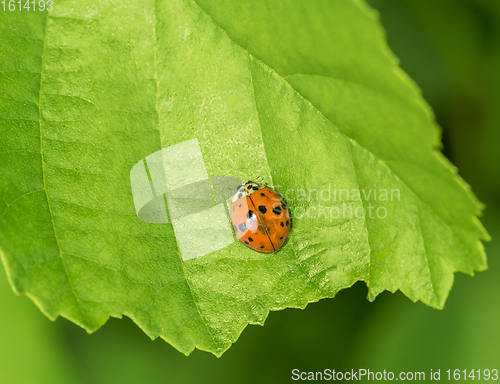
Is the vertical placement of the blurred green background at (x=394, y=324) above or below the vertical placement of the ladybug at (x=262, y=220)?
below

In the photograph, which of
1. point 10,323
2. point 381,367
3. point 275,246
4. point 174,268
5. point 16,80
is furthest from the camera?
point 381,367

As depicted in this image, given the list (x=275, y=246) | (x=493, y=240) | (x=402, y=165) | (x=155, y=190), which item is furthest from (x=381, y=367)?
(x=155, y=190)

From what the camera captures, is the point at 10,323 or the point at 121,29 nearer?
the point at 121,29

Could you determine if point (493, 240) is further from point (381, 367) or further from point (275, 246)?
point (275, 246)

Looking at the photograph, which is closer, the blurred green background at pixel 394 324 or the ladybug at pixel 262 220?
the ladybug at pixel 262 220

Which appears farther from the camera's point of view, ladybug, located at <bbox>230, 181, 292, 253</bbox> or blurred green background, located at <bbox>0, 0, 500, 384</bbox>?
blurred green background, located at <bbox>0, 0, 500, 384</bbox>
